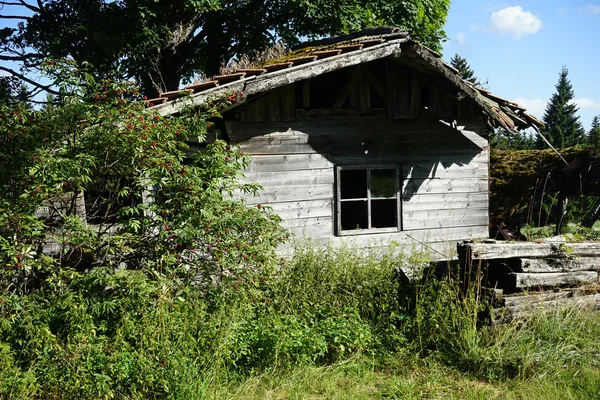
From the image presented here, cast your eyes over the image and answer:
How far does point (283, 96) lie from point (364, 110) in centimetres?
142

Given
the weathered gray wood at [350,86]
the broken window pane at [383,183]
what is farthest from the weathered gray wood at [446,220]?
the weathered gray wood at [350,86]

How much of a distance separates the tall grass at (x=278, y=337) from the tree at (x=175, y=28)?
11.5 meters

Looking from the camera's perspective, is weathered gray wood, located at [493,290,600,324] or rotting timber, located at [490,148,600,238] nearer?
weathered gray wood, located at [493,290,600,324]

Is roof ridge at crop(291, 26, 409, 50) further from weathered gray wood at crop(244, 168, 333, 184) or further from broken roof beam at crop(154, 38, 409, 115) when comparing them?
weathered gray wood at crop(244, 168, 333, 184)

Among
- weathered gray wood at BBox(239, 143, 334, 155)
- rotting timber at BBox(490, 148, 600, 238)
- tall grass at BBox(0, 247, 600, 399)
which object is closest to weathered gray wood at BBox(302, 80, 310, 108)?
weathered gray wood at BBox(239, 143, 334, 155)

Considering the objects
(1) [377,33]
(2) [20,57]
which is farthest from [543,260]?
(2) [20,57]

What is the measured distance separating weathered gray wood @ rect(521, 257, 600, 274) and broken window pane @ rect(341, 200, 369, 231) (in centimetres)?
343

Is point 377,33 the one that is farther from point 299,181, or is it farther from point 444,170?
point 299,181

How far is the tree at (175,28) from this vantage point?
51.3 feet

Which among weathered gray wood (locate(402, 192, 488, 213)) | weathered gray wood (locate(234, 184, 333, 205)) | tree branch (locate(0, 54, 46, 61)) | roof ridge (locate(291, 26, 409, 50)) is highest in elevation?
tree branch (locate(0, 54, 46, 61))

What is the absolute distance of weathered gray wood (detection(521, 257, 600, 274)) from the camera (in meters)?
5.90

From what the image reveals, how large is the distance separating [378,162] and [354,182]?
1.87 ft

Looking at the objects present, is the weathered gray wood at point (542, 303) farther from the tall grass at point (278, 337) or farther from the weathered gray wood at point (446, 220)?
the weathered gray wood at point (446, 220)

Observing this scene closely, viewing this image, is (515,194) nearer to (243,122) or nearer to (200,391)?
(243,122)
